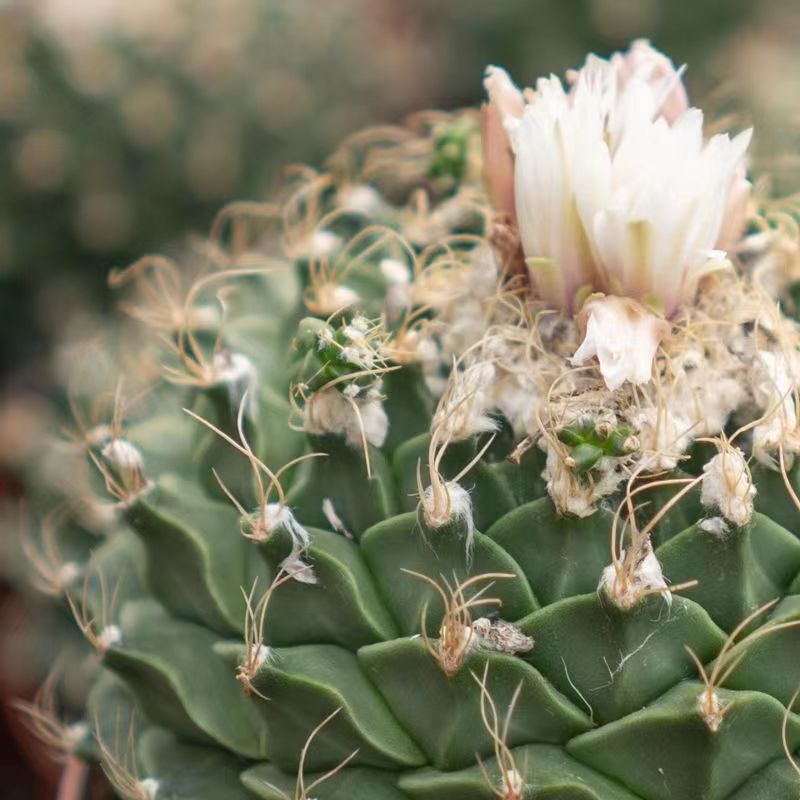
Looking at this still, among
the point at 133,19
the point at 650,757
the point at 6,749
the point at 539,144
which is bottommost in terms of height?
the point at 6,749

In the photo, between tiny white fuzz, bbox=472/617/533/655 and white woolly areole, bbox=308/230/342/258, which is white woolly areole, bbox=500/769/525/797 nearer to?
tiny white fuzz, bbox=472/617/533/655

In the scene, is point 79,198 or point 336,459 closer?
point 336,459

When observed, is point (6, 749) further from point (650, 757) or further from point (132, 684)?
point (650, 757)

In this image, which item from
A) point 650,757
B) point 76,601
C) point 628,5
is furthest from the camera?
point 628,5

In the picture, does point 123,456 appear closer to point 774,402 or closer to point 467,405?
point 467,405

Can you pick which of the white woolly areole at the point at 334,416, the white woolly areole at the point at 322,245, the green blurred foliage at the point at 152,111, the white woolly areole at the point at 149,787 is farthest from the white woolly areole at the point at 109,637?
the green blurred foliage at the point at 152,111

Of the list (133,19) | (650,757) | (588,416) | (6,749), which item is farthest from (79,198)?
(650,757)
